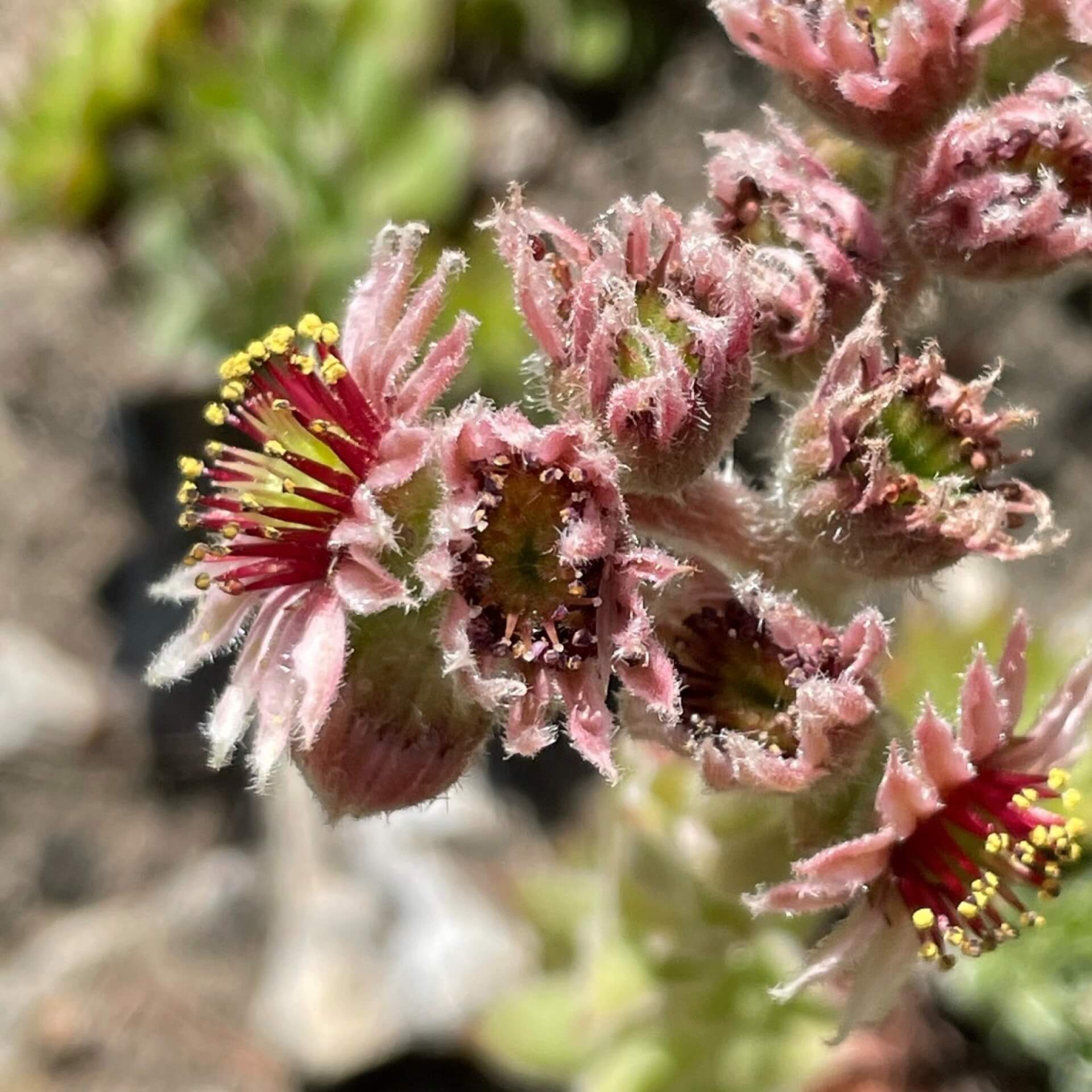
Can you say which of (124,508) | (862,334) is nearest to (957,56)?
(862,334)

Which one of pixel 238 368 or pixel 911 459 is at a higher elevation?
pixel 911 459

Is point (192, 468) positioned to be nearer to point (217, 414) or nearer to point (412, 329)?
point (217, 414)

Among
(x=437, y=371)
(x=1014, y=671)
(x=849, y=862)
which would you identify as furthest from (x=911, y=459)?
(x=437, y=371)

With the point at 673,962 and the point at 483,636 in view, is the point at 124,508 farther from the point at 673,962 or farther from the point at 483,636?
the point at 483,636

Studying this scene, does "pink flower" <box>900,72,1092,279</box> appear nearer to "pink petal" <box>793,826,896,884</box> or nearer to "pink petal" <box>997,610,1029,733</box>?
"pink petal" <box>997,610,1029,733</box>

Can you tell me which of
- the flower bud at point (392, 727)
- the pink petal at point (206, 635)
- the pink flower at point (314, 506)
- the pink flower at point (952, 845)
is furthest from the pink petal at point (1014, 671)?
the pink petal at point (206, 635)

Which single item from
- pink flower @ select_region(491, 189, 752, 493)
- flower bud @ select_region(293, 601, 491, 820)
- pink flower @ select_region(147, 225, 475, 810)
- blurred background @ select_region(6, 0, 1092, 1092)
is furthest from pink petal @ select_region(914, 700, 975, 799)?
blurred background @ select_region(6, 0, 1092, 1092)
